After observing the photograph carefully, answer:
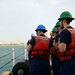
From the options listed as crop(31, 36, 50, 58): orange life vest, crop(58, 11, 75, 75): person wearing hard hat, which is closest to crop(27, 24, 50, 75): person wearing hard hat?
crop(31, 36, 50, 58): orange life vest

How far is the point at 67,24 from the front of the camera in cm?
471

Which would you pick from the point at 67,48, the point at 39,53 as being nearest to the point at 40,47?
the point at 39,53

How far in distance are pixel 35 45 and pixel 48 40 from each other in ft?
1.01

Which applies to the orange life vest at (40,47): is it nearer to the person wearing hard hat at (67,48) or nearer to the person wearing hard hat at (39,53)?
the person wearing hard hat at (39,53)

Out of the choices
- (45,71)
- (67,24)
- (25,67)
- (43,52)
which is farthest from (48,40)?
(25,67)

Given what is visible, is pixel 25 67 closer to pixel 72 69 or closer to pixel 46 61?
pixel 46 61

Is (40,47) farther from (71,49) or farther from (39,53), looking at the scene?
(71,49)

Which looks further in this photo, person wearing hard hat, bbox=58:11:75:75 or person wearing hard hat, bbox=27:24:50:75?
person wearing hard hat, bbox=27:24:50:75

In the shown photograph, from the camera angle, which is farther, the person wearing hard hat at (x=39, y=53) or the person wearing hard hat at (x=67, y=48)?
the person wearing hard hat at (x=39, y=53)

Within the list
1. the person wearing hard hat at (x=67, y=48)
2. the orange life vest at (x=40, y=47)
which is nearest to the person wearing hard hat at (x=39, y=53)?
the orange life vest at (x=40, y=47)

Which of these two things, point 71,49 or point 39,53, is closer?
point 71,49

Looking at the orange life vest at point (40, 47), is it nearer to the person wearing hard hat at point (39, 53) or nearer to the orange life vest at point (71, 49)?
the person wearing hard hat at point (39, 53)

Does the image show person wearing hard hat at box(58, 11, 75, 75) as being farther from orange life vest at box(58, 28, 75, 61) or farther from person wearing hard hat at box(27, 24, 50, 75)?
person wearing hard hat at box(27, 24, 50, 75)

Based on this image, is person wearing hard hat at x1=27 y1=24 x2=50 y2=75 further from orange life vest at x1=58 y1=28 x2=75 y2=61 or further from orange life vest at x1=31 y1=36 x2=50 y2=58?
orange life vest at x1=58 y1=28 x2=75 y2=61
